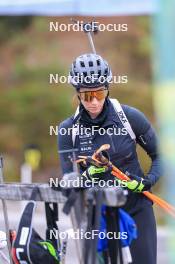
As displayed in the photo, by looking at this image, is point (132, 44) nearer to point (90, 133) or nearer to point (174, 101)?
point (90, 133)

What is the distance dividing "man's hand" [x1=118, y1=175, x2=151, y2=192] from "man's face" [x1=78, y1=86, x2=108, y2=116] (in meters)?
0.53

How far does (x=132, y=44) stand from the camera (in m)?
24.5

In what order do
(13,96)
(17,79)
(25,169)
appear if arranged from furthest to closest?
(17,79), (13,96), (25,169)

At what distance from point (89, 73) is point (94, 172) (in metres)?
0.84

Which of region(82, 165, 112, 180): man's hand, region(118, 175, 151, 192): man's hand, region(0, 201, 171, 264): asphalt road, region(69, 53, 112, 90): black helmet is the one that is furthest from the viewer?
region(0, 201, 171, 264): asphalt road

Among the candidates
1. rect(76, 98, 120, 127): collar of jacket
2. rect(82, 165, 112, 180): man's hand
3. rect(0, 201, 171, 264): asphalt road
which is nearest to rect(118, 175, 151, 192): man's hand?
rect(82, 165, 112, 180): man's hand

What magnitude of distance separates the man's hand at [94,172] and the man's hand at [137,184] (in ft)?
0.54

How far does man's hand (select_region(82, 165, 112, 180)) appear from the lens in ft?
18.8

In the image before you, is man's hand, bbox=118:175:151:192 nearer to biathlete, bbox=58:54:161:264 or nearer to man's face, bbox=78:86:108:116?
biathlete, bbox=58:54:161:264

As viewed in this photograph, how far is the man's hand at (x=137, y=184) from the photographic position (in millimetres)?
5855

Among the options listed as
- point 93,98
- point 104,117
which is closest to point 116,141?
point 104,117

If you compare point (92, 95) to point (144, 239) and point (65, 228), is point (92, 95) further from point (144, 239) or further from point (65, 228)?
point (65, 228)

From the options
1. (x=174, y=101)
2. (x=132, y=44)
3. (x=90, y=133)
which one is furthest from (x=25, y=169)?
(x=132, y=44)

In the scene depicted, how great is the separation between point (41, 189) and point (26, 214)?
41cm
